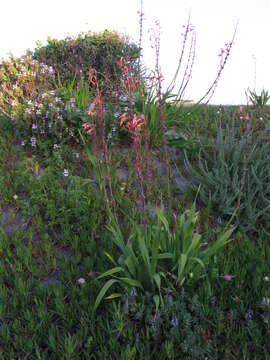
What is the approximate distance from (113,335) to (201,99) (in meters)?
4.69

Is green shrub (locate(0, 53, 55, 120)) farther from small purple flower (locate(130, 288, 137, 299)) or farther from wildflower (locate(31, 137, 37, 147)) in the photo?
small purple flower (locate(130, 288, 137, 299))

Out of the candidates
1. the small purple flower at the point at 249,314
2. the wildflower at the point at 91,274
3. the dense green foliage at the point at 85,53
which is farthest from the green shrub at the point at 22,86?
the small purple flower at the point at 249,314

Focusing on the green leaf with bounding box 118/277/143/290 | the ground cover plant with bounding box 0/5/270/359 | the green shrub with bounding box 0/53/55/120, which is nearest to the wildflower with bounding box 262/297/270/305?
the ground cover plant with bounding box 0/5/270/359

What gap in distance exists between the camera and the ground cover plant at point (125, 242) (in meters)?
2.58

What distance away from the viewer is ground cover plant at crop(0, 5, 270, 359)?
2.58 m

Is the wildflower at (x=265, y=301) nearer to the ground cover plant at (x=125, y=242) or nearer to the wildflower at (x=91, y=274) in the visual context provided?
the ground cover plant at (x=125, y=242)

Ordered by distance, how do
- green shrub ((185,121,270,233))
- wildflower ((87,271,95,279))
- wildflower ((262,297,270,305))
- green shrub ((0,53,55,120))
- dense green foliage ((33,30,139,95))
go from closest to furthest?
wildflower ((262,297,270,305))
wildflower ((87,271,95,279))
green shrub ((185,121,270,233))
green shrub ((0,53,55,120))
dense green foliage ((33,30,139,95))

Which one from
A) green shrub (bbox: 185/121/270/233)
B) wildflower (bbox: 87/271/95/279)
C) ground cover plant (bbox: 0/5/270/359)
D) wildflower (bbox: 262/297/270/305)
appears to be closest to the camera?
ground cover plant (bbox: 0/5/270/359)

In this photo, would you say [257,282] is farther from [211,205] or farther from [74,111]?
[74,111]

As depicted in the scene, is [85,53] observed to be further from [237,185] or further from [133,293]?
[133,293]

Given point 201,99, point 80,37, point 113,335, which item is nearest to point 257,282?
point 113,335

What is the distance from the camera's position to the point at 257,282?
9.74 feet

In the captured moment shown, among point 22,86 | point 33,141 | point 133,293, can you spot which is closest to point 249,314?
point 133,293

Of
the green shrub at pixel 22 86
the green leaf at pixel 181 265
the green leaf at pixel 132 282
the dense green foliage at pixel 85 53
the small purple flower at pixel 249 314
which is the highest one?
the dense green foliage at pixel 85 53
